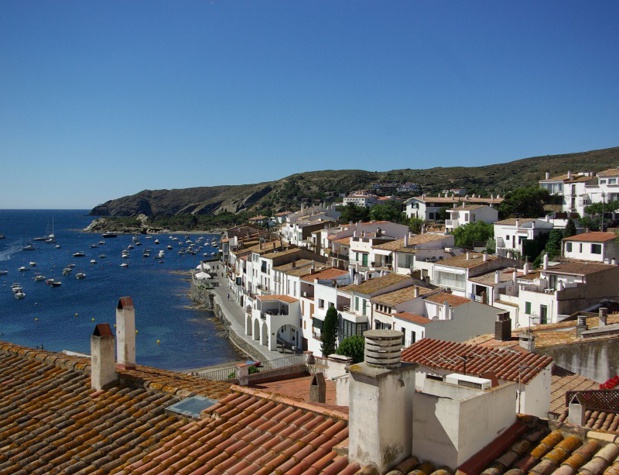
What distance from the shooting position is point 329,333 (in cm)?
3600

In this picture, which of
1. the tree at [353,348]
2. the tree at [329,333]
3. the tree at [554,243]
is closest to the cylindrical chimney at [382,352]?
the tree at [353,348]

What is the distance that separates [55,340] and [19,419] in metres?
43.4

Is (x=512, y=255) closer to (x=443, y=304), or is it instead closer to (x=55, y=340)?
(x=443, y=304)

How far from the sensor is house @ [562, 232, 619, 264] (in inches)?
1549

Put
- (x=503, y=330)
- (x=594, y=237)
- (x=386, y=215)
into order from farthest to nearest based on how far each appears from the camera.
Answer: (x=386, y=215) < (x=594, y=237) < (x=503, y=330)

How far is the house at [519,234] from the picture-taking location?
47.8 m

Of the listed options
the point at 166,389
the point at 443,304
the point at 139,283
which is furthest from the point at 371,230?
the point at 166,389

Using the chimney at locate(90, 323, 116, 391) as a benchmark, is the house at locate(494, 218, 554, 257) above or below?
below

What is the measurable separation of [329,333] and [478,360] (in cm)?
2268

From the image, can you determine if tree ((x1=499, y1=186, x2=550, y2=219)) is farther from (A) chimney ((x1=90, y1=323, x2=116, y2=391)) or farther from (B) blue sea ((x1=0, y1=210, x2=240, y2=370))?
(A) chimney ((x1=90, y1=323, x2=116, y2=391))

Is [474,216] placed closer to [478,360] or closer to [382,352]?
[478,360]

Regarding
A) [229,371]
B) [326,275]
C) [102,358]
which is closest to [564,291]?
[326,275]

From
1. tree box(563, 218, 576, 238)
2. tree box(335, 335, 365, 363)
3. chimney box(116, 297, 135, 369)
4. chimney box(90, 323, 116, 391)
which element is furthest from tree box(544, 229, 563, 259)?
chimney box(90, 323, 116, 391)

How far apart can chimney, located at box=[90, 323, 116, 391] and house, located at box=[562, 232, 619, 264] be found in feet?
123
